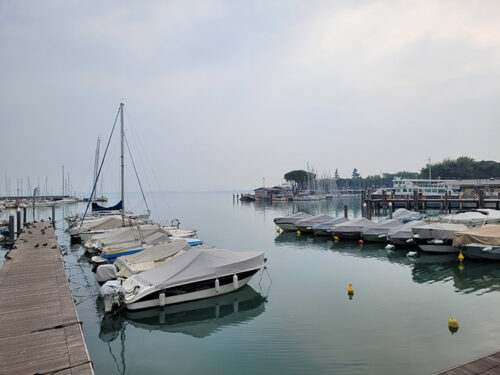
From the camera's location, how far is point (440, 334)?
11.6 meters

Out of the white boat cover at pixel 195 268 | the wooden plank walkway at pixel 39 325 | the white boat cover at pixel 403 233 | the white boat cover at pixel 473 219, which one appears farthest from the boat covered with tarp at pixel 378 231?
the wooden plank walkway at pixel 39 325

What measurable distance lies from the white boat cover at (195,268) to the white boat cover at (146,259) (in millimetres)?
2010

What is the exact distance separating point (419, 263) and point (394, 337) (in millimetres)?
13920

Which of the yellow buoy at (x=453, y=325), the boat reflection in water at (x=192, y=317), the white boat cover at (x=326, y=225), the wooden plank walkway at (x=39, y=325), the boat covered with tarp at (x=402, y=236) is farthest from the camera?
the white boat cover at (x=326, y=225)

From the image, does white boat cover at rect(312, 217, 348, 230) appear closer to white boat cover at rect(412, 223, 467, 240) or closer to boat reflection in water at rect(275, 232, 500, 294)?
boat reflection in water at rect(275, 232, 500, 294)

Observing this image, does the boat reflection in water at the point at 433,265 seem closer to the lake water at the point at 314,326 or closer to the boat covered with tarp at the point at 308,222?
the lake water at the point at 314,326

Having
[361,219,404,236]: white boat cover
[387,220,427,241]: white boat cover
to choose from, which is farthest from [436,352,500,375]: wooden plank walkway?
[361,219,404,236]: white boat cover

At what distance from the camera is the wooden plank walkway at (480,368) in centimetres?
756

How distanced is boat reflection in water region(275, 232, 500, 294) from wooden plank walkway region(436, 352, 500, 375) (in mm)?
9973

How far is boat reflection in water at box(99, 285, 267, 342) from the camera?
12969 millimetres

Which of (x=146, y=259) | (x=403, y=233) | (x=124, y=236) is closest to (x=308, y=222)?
(x=403, y=233)

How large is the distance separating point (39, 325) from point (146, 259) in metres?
8.35

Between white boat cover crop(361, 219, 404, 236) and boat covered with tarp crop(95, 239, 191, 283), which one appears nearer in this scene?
boat covered with tarp crop(95, 239, 191, 283)

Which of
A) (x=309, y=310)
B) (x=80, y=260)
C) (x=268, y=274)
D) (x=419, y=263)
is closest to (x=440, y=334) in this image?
(x=309, y=310)
